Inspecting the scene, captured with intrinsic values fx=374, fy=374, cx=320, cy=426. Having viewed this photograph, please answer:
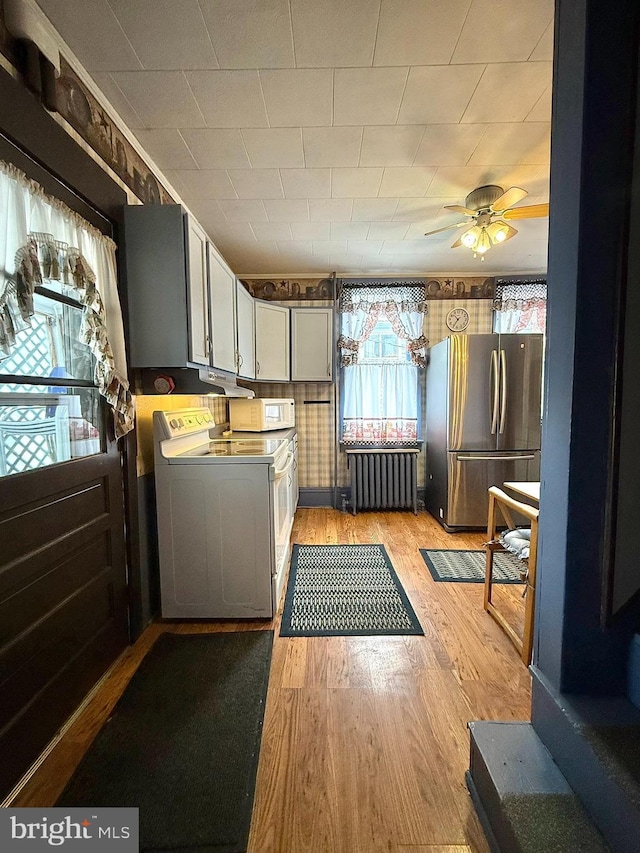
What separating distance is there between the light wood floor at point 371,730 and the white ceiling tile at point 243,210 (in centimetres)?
274

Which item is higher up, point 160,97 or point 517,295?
point 160,97

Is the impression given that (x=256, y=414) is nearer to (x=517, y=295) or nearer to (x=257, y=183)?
(x=257, y=183)

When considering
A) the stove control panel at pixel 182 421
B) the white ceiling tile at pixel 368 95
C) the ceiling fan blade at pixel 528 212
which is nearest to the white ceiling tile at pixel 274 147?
the white ceiling tile at pixel 368 95

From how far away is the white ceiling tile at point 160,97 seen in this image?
5.29 feet

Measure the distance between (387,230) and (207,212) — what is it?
1.42 meters

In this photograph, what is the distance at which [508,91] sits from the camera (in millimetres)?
1696

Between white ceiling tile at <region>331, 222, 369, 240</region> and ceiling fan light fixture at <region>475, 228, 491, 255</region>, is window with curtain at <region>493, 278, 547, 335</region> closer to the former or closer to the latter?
ceiling fan light fixture at <region>475, 228, 491, 255</region>

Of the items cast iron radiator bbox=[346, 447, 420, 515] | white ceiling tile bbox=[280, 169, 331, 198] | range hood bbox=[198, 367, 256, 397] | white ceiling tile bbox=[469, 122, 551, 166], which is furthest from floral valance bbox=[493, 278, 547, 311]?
range hood bbox=[198, 367, 256, 397]

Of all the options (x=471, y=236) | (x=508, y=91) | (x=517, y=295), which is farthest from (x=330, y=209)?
(x=517, y=295)

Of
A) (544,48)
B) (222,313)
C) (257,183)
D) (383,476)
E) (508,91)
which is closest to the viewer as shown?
(544,48)

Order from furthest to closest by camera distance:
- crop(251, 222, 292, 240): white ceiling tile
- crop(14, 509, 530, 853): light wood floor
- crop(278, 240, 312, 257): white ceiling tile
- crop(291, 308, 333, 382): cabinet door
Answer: crop(291, 308, 333, 382): cabinet door < crop(278, 240, 312, 257): white ceiling tile < crop(251, 222, 292, 240): white ceiling tile < crop(14, 509, 530, 853): light wood floor

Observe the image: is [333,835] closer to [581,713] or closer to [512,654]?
[581,713]

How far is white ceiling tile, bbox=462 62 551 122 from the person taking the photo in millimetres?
1587

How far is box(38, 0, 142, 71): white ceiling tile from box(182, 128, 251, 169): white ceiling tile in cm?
42
